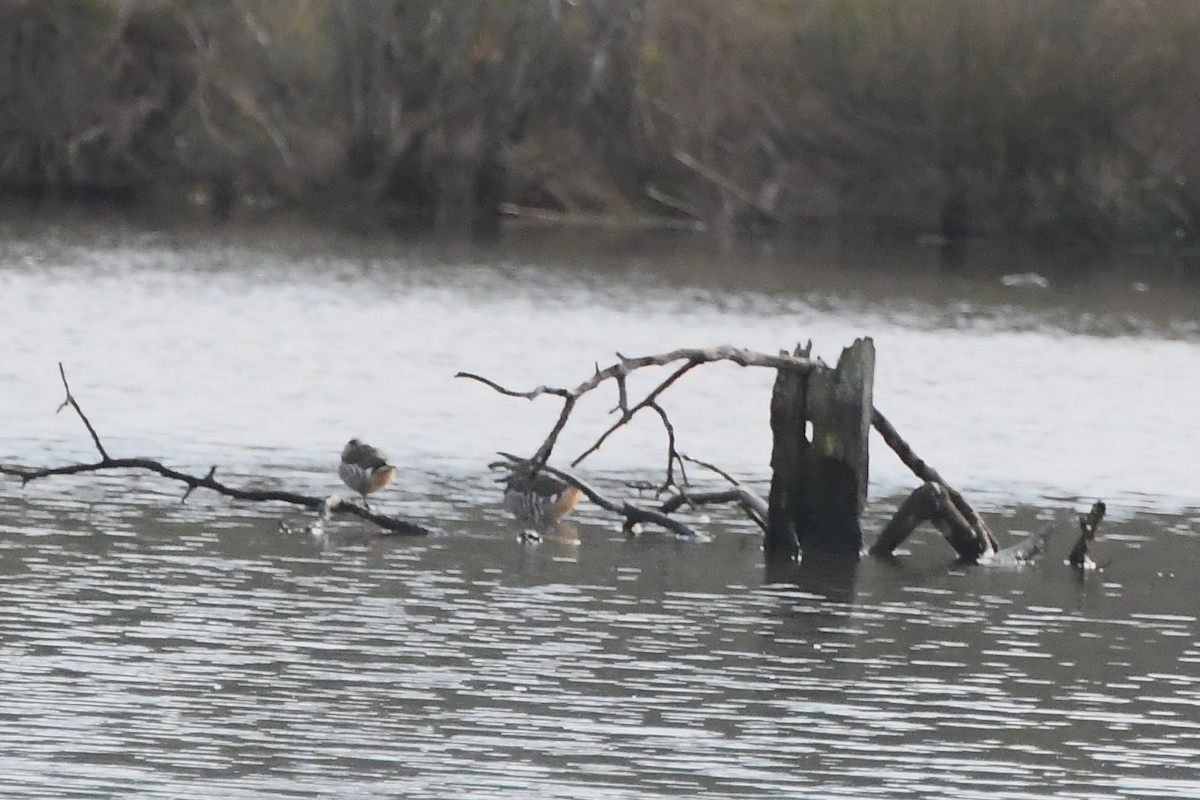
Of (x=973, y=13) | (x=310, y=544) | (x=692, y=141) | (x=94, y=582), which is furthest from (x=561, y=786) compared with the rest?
(x=692, y=141)

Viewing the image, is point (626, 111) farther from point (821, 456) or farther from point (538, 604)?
point (538, 604)

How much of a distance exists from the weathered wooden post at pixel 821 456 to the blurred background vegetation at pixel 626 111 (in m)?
38.9

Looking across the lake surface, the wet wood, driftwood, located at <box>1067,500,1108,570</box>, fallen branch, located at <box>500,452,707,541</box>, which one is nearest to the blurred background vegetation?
the lake surface

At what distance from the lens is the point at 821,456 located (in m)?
14.9

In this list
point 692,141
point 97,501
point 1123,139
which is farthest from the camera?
point 692,141

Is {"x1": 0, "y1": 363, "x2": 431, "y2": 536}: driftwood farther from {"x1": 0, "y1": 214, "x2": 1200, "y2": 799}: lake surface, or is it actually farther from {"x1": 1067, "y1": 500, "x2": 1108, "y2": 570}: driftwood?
{"x1": 1067, "y1": 500, "x2": 1108, "y2": 570}: driftwood

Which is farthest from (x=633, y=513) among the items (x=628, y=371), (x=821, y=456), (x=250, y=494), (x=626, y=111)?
(x=626, y=111)

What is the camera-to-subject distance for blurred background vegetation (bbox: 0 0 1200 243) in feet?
175

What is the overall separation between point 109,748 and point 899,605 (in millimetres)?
5271

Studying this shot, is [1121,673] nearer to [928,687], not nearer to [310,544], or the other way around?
[928,687]

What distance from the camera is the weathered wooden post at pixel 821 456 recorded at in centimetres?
1477

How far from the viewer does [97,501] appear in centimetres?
1620

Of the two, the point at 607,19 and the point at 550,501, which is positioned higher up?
the point at 607,19

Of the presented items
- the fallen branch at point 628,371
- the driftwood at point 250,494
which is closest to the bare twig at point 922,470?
the fallen branch at point 628,371
